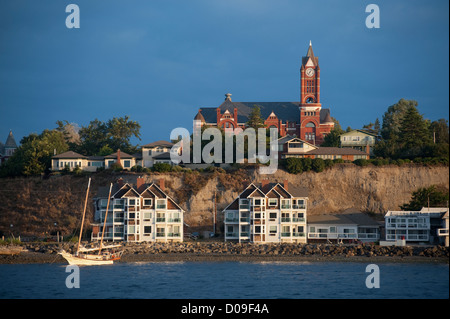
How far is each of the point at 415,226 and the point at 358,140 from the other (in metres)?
32.6

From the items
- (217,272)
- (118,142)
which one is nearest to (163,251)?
(217,272)

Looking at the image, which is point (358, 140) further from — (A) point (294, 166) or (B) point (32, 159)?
(B) point (32, 159)

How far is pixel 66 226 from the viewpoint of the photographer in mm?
85312

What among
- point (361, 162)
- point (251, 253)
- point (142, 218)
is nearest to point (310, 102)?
point (361, 162)

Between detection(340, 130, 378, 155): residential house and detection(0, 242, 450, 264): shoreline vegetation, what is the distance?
35.1 metres

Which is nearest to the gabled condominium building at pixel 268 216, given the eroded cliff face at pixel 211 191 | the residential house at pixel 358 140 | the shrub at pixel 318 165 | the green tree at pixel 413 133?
the eroded cliff face at pixel 211 191

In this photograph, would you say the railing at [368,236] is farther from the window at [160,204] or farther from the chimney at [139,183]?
the chimney at [139,183]

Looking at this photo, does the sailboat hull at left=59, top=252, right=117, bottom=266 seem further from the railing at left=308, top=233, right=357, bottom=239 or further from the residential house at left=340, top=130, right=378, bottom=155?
the residential house at left=340, top=130, right=378, bottom=155

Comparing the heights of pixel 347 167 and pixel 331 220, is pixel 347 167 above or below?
above

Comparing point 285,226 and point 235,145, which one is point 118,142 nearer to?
point 235,145

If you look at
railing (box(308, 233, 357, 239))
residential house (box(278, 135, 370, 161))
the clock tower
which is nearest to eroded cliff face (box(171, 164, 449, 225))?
residential house (box(278, 135, 370, 161))

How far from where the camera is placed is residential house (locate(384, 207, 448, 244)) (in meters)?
75.2
